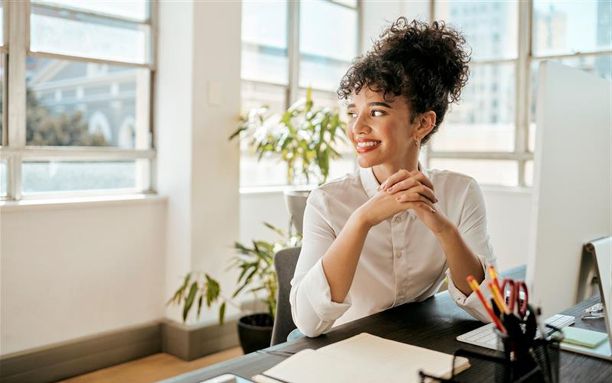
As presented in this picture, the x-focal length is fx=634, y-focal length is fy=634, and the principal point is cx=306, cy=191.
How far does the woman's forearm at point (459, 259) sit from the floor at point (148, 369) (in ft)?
6.73

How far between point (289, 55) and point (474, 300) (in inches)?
125

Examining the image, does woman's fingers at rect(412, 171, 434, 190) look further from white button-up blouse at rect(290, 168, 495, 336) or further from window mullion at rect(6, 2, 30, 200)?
window mullion at rect(6, 2, 30, 200)

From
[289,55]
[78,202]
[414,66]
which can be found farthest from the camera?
[289,55]

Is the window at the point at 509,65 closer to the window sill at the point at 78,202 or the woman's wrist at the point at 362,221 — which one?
the window sill at the point at 78,202

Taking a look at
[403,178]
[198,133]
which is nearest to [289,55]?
[198,133]

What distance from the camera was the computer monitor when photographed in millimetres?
859

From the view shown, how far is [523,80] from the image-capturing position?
4.29 m

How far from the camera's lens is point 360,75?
1.45 metres

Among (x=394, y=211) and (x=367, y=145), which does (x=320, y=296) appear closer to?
(x=394, y=211)

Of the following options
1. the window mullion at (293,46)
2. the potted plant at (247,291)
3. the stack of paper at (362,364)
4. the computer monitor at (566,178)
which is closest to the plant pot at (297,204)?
the potted plant at (247,291)

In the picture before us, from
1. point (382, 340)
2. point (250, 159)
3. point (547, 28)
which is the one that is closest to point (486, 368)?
point (382, 340)

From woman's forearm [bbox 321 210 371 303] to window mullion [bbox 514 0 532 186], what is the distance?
3277 mm

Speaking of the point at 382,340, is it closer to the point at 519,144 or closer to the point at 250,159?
the point at 250,159

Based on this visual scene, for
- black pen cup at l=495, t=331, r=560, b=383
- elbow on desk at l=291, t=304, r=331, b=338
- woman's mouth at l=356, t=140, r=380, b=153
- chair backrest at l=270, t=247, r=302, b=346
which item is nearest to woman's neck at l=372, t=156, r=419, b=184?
woman's mouth at l=356, t=140, r=380, b=153
